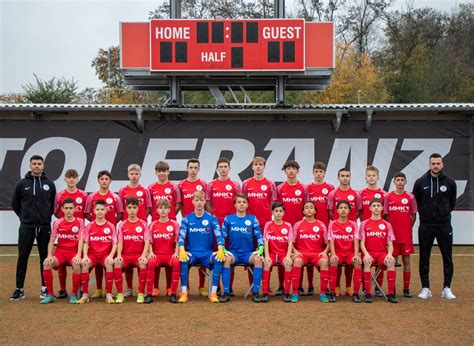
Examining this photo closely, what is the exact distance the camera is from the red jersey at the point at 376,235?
800 cm

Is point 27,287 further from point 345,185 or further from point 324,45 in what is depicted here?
point 324,45

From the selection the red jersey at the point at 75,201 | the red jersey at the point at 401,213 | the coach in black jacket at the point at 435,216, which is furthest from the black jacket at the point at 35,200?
the coach in black jacket at the point at 435,216

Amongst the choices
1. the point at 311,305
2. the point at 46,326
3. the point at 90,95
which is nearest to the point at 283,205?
the point at 311,305

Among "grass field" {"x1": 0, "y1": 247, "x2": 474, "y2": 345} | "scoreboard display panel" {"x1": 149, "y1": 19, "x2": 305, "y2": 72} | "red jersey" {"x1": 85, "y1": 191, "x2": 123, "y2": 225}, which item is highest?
"scoreboard display panel" {"x1": 149, "y1": 19, "x2": 305, "y2": 72}

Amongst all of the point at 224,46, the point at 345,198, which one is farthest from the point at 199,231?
the point at 224,46

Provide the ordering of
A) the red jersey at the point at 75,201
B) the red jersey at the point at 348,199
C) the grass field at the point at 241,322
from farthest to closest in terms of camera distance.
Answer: the red jersey at the point at 348,199
the red jersey at the point at 75,201
the grass field at the point at 241,322

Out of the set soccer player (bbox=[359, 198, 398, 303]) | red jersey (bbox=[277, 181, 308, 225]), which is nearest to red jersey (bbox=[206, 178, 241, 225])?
red jersey (bbox=[277, 181, 308, 225])

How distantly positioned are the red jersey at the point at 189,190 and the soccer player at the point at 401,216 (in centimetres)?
248

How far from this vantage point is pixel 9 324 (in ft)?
21.4

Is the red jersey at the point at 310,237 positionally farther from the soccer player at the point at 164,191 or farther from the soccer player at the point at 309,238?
the soccer player at the point at 164,191

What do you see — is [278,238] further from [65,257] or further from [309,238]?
[65,257]

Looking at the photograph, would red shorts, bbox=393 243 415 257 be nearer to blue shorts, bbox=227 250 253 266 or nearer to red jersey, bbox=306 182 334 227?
red jersey, bbox=306 182 334 227

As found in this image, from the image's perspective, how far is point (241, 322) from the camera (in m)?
6.58

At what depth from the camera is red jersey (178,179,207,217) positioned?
873 cm
